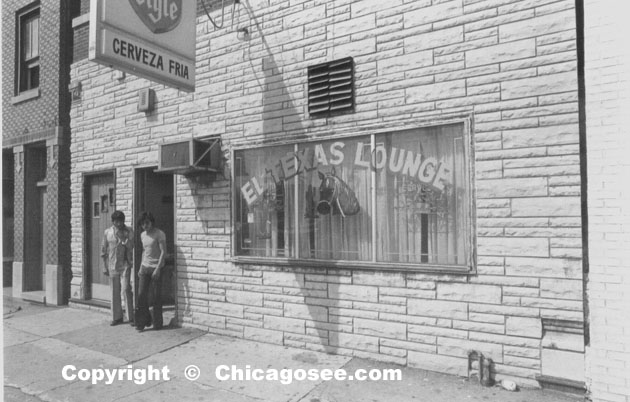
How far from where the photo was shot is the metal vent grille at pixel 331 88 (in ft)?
17.0

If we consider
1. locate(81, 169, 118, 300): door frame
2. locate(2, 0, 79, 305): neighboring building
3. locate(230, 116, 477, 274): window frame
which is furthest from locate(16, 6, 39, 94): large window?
locate(230, 116, 477, 274): window frame

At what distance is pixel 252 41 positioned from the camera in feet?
19.5

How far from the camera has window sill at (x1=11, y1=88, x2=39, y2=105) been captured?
29.6ft

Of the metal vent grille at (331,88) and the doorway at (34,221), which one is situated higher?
the metal vent grille at (331,88)

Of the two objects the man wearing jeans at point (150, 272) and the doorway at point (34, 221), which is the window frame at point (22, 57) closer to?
the doorway at point (34, 221)

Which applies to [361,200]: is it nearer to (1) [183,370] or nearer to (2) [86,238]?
(1) [183,370]

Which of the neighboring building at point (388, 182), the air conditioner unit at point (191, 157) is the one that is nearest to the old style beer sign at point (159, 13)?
the neighboring building at point (388, 182)

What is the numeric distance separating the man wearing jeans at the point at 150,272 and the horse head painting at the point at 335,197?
2.62 m

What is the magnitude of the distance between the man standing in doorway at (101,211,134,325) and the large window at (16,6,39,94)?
5079mm

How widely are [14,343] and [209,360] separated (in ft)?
10.5

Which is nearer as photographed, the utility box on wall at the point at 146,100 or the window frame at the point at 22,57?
the utility box on wall at the point at 146,100

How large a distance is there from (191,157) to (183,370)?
2729mm

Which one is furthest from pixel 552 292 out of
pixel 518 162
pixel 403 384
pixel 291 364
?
pixel 291 364

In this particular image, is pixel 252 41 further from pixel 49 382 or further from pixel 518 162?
pixel 49 382
